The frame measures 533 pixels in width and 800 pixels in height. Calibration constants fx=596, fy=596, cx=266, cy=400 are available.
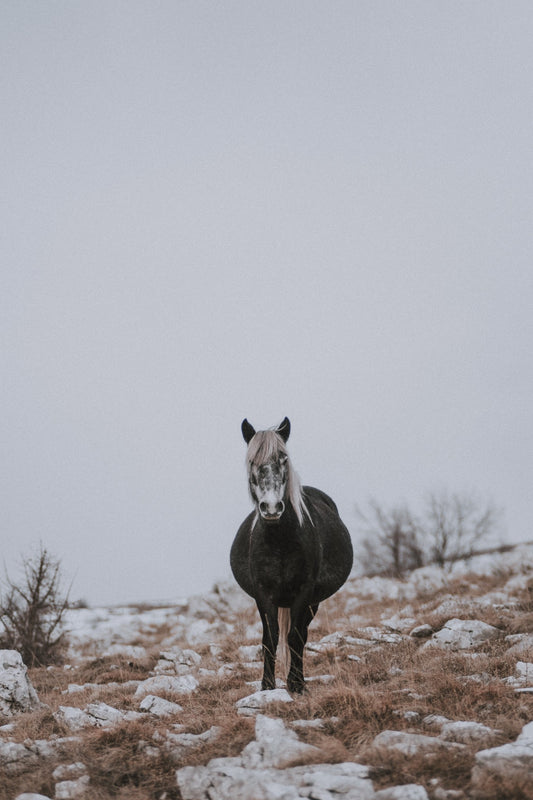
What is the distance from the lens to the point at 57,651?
11359 millimetres

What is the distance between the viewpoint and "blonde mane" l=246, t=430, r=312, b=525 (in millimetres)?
5512

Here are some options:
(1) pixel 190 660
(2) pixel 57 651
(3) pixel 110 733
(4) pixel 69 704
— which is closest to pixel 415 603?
(1) pixel 190 660

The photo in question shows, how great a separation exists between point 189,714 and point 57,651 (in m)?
7.23

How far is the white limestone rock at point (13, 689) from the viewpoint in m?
6.02

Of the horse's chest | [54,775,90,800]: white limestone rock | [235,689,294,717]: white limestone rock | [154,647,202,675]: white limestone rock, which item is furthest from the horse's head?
[154,647,202,675]: white limestone rock

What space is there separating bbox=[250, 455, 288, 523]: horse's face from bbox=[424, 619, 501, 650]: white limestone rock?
3669mm

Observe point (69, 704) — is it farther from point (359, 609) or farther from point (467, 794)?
point (359, 609)

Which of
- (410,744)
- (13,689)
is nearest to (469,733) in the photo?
(410,744)

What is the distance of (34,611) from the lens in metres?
11.2

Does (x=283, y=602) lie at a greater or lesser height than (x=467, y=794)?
greater

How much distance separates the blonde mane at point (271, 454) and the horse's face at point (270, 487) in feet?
0.16

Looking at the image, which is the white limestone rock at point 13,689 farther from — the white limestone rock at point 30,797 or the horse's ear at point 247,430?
the horse's ear at point 247,430

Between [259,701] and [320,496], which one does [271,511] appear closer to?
[259,701]

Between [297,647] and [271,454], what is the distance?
209 centimetres
